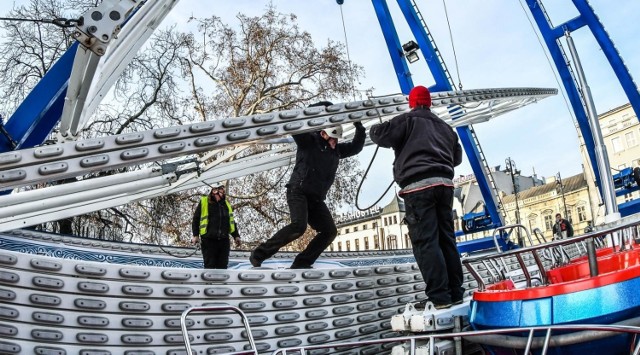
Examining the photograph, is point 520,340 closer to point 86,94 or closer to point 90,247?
point 86,94

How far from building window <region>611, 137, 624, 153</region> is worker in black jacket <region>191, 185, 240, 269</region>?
194ft

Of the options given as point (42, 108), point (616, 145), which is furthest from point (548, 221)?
point (42, 108)

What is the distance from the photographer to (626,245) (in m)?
4.27

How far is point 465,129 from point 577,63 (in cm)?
219

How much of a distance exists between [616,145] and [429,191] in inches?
2421

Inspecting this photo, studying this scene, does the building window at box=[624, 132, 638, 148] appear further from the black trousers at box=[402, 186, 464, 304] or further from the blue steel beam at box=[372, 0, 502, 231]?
the black trousers at box=[402, 186, 464, 304]

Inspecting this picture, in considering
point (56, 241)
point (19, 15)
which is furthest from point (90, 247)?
point (19, 15)

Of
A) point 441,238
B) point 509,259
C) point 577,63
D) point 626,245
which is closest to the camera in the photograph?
point 441,238

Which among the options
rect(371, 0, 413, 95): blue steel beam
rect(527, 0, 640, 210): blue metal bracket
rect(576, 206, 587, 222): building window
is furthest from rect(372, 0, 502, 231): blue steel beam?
rect(576, 206, 587, 222): building window

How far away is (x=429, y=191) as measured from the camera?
3.73 m

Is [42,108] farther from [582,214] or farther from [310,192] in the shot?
[582,214]

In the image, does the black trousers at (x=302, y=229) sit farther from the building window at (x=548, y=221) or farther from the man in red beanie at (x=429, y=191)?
the building window at (x=548, y=221)

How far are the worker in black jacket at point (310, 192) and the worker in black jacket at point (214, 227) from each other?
2.15 metres

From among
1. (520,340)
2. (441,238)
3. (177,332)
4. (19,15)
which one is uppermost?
(19,15)
